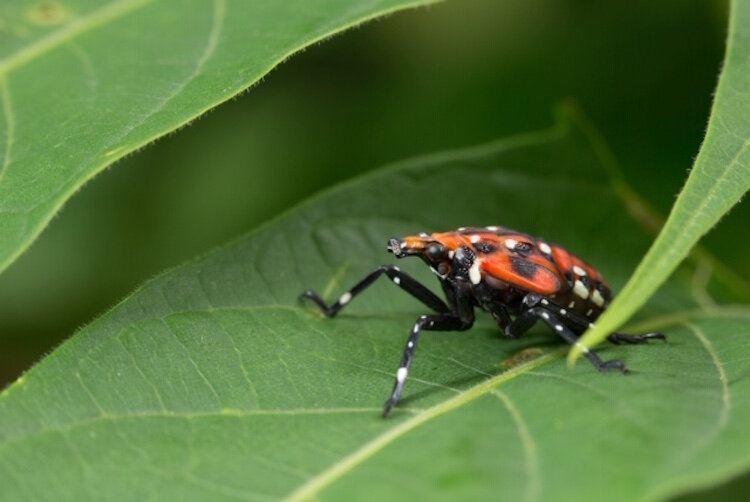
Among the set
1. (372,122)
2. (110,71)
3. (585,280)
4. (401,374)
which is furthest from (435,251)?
(372,122)

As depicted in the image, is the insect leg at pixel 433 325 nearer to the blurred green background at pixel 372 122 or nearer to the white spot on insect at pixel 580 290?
the white spot on insect at pixel 580 290

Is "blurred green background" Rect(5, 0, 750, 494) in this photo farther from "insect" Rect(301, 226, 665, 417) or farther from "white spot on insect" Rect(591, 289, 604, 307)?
"insect" Rect(301, 226, 665, 417)

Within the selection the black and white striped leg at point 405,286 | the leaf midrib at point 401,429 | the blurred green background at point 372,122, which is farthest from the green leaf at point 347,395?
the blurred green background at point 372,122

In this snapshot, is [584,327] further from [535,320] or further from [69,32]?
[69,32]

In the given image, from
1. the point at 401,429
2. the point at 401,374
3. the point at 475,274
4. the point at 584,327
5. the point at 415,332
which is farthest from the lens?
the point at 475,274

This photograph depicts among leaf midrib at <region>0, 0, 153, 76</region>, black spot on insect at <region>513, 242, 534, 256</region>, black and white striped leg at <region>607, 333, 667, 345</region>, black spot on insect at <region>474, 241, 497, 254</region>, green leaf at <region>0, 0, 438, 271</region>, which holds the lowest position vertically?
black and white striped leg at <region>607, 333, 667, 345</region>

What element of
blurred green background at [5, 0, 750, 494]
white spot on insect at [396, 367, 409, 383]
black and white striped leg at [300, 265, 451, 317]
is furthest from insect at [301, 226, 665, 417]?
blurred green background at [5, 0, 750, 494]
